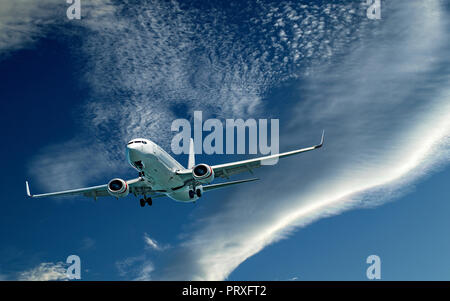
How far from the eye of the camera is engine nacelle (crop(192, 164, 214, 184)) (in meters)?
50.7

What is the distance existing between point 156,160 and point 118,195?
1060 cm

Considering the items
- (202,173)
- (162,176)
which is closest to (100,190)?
(162,176)

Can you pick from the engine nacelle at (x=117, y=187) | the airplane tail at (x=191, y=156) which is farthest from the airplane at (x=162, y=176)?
the airplane tail at (x=191, y=156)

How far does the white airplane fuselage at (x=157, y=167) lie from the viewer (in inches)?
1813

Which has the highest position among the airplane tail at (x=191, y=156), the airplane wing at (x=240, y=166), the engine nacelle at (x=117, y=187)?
the airplane tail at (x=191, y=156)

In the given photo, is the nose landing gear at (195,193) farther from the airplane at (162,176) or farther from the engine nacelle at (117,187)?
the engine nacelle at (117,187)

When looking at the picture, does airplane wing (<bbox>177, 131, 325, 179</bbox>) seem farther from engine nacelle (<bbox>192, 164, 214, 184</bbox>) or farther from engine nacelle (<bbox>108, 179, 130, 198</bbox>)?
engine nacelle (<bbox>108, 179, 130, 198</bbox>)

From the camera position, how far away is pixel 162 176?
51.4 m

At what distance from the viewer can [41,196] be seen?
6094cm

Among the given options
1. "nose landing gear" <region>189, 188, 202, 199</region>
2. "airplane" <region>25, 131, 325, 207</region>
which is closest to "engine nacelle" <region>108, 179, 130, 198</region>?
"airplane" <region>25, 131, 325, 207</region>
